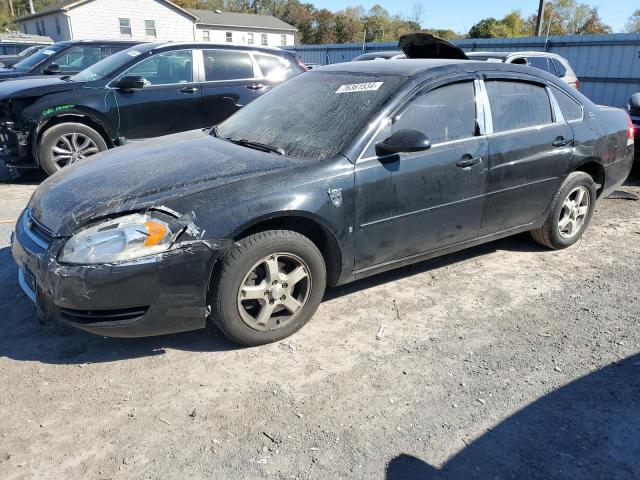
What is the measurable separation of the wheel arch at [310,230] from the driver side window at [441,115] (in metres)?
0.73

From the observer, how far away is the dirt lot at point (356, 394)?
2457 mm

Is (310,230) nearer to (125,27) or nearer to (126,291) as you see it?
(126,291)

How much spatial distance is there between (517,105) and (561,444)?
2780mm

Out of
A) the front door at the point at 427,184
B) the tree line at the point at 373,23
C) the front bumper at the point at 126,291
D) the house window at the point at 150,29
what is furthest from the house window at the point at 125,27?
the front bumper at the point at 126,291

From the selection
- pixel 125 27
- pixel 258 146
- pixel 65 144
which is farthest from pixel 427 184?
pixel 125 27

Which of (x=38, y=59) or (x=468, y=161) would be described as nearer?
(x=468, y=161)

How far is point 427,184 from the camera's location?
3.77 meters

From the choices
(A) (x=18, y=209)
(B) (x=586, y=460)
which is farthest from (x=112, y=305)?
(A) (x=18, y=209)

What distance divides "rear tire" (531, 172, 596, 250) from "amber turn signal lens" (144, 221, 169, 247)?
345 centimetres

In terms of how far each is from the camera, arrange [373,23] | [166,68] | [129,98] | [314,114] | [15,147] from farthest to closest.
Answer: [373,23] < [166,68] < [129,98] < [15,147] < [314,114]

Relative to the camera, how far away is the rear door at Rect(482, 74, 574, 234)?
13.7 feet

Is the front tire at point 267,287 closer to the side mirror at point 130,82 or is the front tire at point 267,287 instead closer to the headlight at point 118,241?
the headlight at point 118,241

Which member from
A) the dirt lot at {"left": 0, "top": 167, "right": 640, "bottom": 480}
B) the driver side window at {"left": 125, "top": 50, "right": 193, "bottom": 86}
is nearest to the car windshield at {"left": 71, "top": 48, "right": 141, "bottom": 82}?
the driver side window at {"left": 125, "top": 50, "right": 193, "bottom": 86}

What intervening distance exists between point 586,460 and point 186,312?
7.15 feet
